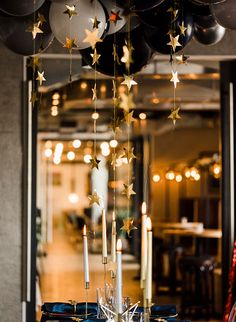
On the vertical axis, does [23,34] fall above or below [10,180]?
above

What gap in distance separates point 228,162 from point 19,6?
132 inches

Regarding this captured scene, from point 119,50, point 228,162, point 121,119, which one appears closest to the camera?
point 121,119

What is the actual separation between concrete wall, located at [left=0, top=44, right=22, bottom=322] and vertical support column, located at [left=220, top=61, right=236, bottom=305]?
1973 millimetres

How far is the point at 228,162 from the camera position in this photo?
21.5ft

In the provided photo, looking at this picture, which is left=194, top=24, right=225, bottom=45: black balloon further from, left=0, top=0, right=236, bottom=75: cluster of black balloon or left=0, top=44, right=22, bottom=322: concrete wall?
left=0, top=44, right=22, bottom=322: concrete wall

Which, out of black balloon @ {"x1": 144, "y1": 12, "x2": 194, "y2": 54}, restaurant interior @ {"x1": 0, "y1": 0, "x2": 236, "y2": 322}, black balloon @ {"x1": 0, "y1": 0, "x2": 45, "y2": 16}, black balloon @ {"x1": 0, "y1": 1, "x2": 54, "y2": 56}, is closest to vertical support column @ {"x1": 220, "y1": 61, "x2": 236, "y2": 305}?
restaurant interior @ {"x1": 0, "y1": 0, "x2": 236, "y2": 322}

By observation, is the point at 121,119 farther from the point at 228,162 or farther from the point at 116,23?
the point at 228,162

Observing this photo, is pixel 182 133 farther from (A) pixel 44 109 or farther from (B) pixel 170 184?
(A) pixel 44 109

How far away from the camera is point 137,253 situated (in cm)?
1580

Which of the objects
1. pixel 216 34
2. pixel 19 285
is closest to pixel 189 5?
pixel 216 34

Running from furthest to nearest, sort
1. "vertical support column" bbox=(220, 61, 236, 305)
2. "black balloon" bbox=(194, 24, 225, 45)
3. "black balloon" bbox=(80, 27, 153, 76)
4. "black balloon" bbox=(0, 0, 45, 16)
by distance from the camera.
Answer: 1. "vertical support column" bbox=(220, 61, 236, 305)
2. "black balloon" bbox=(194, 24, 225, 45)
3. "black balloon" bbox=(80, 27, 153, 76)
4. "black balloon" bbox=(0, 0, 45, 16)

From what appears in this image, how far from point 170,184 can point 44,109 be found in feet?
21.3

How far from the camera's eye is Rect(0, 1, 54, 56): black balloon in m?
4.16

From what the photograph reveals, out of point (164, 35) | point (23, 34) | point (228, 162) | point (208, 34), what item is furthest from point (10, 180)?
point (164, 35)
